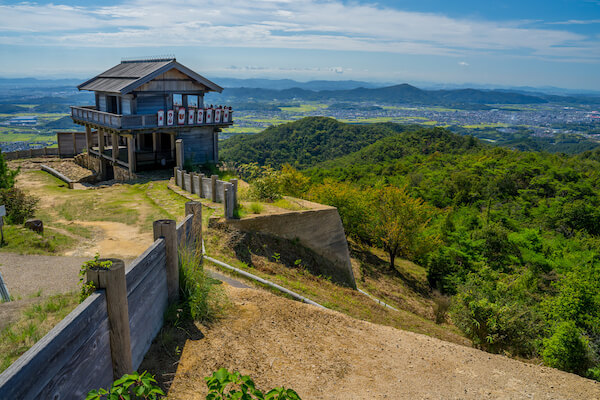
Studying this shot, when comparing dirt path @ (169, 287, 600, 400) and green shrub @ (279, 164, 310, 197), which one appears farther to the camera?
green shrub @ (279, 164, 310, 197)

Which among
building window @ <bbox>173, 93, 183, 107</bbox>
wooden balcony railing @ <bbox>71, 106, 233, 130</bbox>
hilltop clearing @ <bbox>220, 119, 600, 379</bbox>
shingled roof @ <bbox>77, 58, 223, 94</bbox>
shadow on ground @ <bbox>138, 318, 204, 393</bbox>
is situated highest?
shingled roof @ <bbox>77, 58, 223, 94</bbox>

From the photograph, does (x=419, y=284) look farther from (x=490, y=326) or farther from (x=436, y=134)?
(x=436, y=134)

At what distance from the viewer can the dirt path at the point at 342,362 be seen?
6570 millimetres

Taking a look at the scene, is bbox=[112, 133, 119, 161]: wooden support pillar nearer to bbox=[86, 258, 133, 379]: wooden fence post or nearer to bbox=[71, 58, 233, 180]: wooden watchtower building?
bbox=[71, 58, 233, 180]: wooden watchtower building

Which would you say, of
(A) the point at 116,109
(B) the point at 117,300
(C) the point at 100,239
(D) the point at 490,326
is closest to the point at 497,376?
(D) the point at 490,326

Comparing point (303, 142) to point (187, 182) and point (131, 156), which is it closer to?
point (131, 156)

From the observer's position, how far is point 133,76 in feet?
78.7

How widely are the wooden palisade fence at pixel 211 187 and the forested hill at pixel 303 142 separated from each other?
193 feet

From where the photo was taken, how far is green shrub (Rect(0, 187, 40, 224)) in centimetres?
1337

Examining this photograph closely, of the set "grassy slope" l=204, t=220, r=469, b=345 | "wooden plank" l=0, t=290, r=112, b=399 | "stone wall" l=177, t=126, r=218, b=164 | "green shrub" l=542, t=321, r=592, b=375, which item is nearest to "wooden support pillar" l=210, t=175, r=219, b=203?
"grassy slope" l=204, t=220, r=469, b=345

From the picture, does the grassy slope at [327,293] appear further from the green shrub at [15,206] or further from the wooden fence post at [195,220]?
the green shrub at [15,206]

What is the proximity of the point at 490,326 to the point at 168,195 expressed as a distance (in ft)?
43.5

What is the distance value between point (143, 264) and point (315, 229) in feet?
34.6

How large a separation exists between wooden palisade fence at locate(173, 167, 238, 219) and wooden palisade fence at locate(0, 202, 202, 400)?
5879mm
